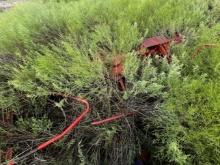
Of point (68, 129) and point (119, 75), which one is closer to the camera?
point (68, 129)

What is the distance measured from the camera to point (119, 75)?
185 cm

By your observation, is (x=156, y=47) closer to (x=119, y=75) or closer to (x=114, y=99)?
(x=119, y=75)

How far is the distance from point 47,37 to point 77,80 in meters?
0.62

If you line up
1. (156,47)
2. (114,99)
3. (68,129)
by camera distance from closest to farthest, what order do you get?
(68,129)
(114,99)
(156,47)

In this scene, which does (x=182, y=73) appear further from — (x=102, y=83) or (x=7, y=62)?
(x=7, y=62)

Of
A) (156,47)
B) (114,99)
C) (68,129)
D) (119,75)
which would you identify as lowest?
(68,129)

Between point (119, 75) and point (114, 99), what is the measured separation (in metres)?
0.15

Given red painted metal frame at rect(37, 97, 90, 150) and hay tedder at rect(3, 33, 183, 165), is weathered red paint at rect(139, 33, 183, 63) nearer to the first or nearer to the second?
hay tedder at rect(3, 33, 183, 165)

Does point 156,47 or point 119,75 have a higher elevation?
point 156,47

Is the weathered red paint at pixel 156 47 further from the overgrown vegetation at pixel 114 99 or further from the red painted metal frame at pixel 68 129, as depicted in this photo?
the red painted metal frame at pixel 68 129

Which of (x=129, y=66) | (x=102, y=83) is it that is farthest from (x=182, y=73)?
(x=102, y=83)

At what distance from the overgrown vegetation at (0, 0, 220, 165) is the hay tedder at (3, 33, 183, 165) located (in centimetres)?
4

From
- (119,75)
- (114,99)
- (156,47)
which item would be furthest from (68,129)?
(156,47)

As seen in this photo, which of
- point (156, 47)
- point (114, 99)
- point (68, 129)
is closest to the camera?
point (68, 129)
